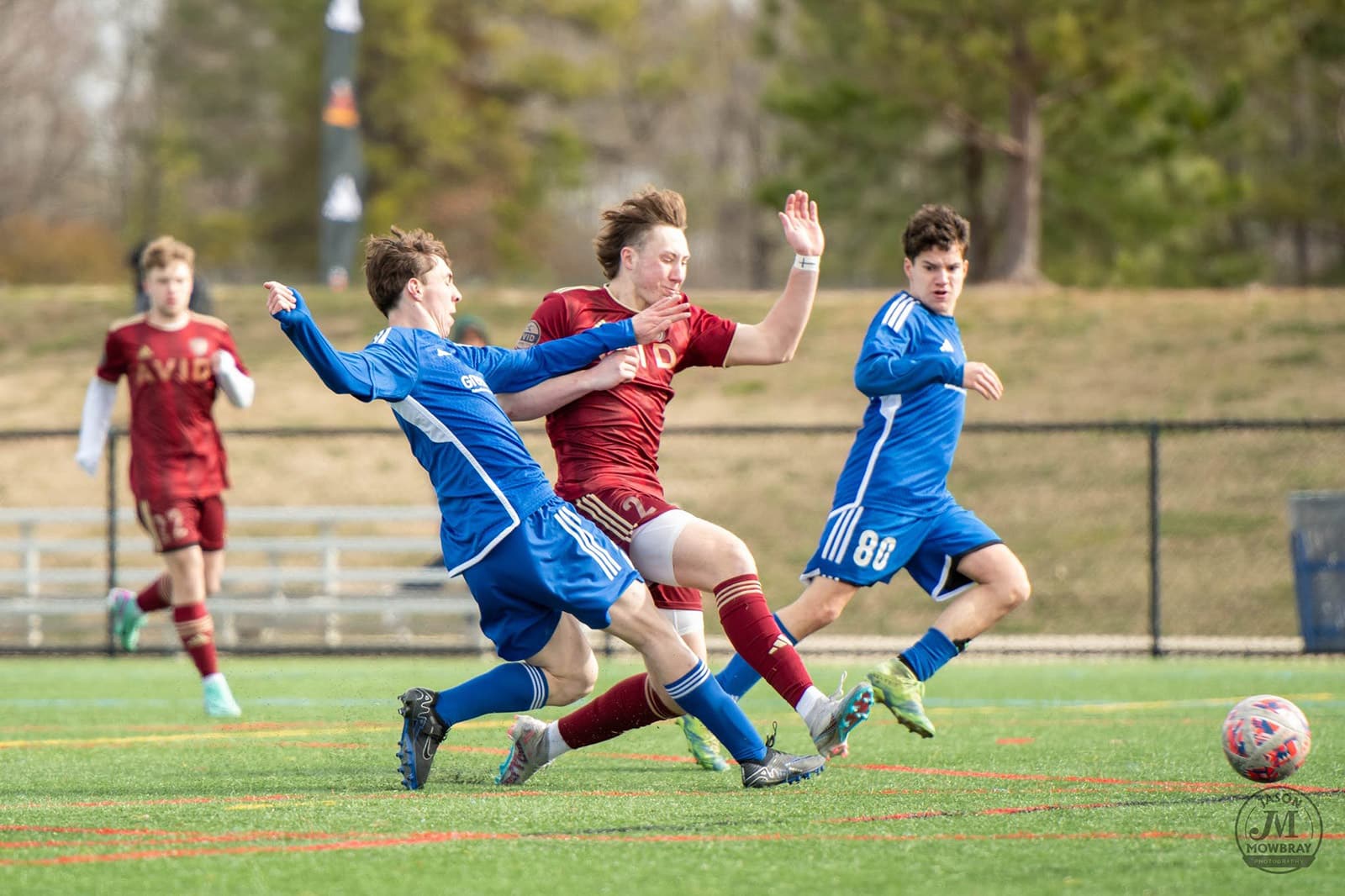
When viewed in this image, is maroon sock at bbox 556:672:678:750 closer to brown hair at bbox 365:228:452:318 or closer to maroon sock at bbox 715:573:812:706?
maroon sock at bbox 715:573:812:706

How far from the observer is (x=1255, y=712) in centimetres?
520

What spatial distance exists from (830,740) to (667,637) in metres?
0.58

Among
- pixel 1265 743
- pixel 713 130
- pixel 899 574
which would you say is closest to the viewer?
pixel 1265 743

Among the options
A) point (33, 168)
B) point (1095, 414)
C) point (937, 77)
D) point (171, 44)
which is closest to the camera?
point (1095, 414)

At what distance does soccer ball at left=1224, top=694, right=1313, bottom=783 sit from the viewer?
509 centimetres

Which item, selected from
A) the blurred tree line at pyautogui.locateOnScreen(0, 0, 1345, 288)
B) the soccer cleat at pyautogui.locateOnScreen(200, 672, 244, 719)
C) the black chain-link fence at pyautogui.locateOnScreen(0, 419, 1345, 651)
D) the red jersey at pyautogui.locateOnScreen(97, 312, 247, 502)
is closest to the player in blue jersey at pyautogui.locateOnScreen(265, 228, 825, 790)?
the soccer cleat at pyautogui.locateOnScreen(200, 672, 244, 719)

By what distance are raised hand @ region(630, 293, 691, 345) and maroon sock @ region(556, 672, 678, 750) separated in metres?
1.10

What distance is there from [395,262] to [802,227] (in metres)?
1.47

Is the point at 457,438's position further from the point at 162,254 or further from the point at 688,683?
the point at 162,254

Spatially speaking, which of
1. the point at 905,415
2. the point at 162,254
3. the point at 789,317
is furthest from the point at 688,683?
the point at 162,254

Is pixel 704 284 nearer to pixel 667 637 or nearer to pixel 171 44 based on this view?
pixel 171 44

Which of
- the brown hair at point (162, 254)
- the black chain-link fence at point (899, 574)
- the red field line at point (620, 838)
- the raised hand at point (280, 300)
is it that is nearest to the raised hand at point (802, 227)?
the raised hand at point (280, 300)

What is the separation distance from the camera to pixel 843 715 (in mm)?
5227

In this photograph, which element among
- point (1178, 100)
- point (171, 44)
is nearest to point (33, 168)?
point (171, 44)
